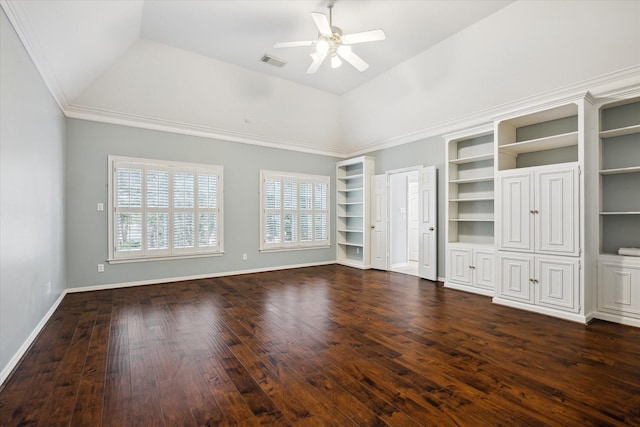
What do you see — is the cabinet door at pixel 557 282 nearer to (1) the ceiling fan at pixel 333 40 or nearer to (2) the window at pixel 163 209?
(1) the ceiling fan at pixel 333 40

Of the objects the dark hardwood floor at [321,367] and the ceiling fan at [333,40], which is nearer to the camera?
the dark hardwood floor at [321,367]

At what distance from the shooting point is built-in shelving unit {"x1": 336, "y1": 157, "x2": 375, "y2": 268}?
6.95 m

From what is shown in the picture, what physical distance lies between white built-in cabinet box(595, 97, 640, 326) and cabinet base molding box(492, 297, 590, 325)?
33 cm

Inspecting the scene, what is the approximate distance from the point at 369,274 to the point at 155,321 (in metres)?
4.05

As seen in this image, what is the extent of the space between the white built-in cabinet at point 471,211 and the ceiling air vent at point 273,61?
306cm

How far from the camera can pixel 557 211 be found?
3652mm

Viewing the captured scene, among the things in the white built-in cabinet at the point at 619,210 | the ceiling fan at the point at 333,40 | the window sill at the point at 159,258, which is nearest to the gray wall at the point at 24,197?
the window sill at the point at 159,258

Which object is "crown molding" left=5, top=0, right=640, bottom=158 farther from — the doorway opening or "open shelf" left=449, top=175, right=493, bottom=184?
the doorway opening

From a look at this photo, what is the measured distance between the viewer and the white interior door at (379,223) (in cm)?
670

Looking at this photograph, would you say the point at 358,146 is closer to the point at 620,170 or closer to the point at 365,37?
the point at 365,37

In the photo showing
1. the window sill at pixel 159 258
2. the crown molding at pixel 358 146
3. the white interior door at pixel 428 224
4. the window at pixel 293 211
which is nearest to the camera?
the crown molding at pixel 358 146

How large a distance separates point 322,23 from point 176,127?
354 cm

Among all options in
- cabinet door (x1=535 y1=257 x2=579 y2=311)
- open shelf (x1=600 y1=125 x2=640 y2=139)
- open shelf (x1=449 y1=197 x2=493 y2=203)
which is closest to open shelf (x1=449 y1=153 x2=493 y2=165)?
open shelf (x1=449 y1=197 x2=493 y2=203)

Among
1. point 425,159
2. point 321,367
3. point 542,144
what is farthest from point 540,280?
point 321,367
